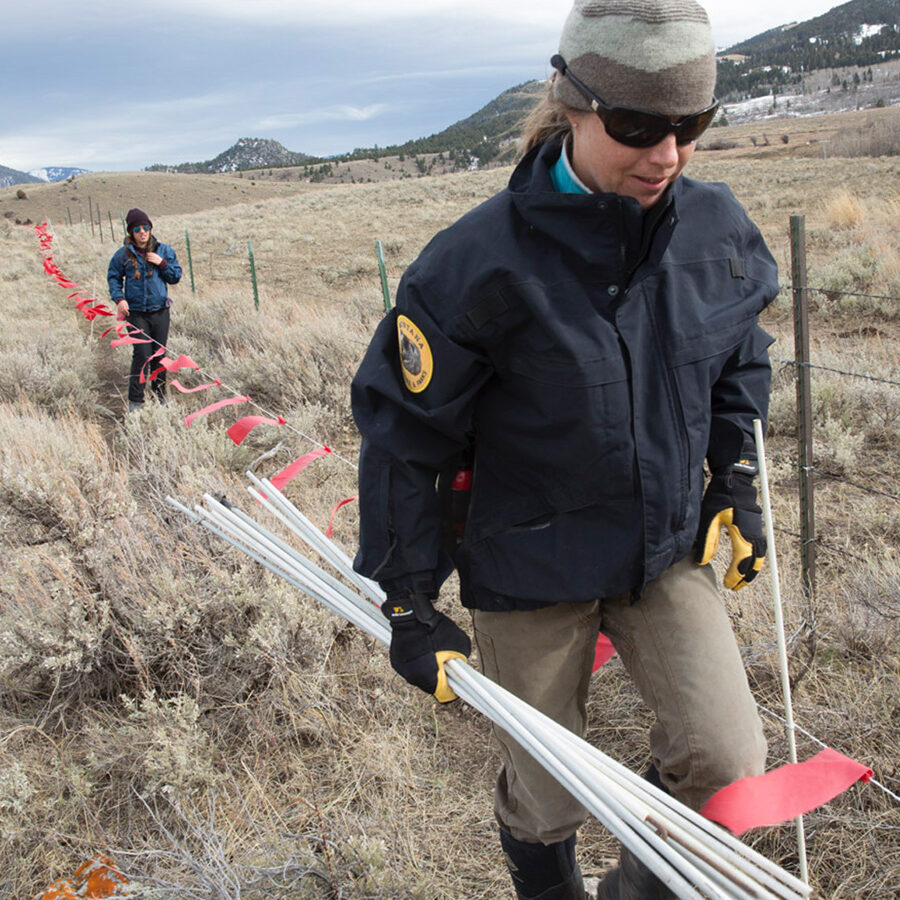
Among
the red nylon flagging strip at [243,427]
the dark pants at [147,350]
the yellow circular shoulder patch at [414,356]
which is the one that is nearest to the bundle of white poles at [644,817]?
the yellow circular shoulder patch at [414,356]

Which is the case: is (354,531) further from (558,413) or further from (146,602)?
(558,413)

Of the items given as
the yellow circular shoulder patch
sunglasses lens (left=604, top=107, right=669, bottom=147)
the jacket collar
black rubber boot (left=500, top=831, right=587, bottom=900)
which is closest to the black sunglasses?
sunglasses lens (left=604, top=107, right=669, bottom=147)

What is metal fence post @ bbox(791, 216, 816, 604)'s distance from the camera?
2.97m

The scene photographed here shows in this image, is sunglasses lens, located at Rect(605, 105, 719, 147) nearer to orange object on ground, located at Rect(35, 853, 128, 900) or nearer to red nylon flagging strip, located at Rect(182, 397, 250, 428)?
orange object on ground, located at Rect(35, 853, 128, 900)

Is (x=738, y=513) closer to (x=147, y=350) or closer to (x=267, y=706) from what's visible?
(x=267, y=706)

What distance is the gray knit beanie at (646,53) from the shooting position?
1308mm

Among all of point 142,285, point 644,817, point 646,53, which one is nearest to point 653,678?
point 644,817

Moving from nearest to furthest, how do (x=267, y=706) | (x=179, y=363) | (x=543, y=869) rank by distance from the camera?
(x=543, y=869) → (x=267, y=706) → (x=179, y=363)

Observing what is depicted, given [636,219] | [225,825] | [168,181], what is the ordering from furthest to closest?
[168,181]
[225,825]
[636,219]

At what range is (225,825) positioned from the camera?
2.24 meters

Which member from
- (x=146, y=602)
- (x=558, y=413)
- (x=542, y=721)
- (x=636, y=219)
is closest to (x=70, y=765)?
(x=146, y=602)

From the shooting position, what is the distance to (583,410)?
4.73 feet

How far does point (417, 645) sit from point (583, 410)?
24.3 inches

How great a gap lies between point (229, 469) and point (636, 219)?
4109mm
